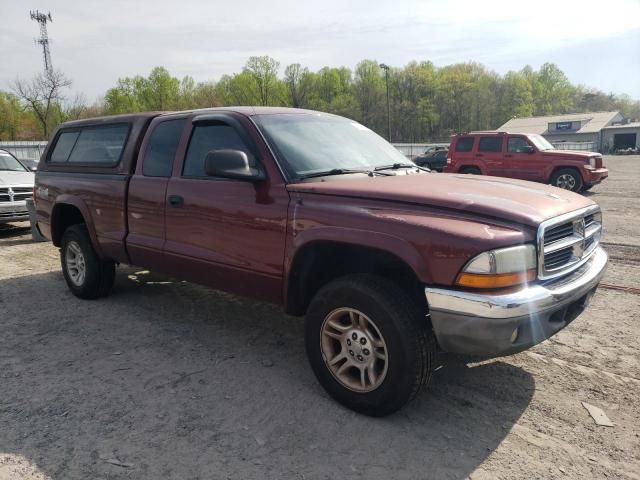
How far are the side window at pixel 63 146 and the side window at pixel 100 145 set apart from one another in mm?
97

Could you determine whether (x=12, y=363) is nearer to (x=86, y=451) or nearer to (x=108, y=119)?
(x=86, y=451)

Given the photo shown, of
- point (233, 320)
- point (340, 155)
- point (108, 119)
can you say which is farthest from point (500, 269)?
point (108, 119)

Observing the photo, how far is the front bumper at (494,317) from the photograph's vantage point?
8.27 feet

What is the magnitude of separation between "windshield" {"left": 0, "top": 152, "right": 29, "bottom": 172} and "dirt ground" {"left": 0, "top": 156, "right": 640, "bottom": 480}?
703cm

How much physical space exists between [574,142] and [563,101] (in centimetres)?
3937

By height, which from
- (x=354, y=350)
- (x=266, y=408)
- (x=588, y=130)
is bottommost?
(x=266, y=408)

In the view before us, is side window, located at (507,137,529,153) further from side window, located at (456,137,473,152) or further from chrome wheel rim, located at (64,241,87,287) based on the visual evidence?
chrome wheel rim, located at (64,241,87,287)

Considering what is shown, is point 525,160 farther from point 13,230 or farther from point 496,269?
point 496,269

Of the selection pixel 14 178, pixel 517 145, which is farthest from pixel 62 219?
pixel 517 145

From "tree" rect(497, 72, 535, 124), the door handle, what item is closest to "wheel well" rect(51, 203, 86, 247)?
the door handle

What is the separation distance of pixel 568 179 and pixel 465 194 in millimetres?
12794

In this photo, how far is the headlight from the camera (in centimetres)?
253

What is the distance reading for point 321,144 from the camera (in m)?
3.83

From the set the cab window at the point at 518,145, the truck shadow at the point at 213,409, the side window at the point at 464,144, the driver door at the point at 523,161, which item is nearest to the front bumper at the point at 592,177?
the driver door at the point at 523,161
